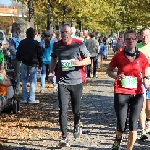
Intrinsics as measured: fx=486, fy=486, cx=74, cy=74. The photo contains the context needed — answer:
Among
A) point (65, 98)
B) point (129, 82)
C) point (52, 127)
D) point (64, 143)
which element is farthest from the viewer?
point (52, 127)

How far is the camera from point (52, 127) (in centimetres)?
966

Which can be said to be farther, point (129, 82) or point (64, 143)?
point (64, 143)

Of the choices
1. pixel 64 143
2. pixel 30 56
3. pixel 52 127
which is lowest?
pixel 52 127

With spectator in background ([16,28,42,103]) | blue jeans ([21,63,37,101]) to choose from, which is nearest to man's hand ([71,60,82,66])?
spectator in background ([16,28,42,103])

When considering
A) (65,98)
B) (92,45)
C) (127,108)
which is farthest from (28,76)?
(92,45)

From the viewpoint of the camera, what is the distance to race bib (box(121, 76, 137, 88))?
6.88 m

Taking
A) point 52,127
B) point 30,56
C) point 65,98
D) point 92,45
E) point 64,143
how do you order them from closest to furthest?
point 64,143, point 65,98, point 52,127, point 30,56, point 92,45

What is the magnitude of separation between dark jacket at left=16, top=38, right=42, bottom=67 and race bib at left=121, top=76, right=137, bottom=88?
579 cm

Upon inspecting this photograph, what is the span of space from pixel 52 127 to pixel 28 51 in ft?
10.7

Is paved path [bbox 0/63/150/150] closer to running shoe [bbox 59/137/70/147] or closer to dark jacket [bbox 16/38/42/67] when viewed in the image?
running shoe [bbox 59/137/70/147]

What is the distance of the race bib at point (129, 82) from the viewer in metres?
6.88

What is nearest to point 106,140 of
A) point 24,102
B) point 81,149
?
point 81,149

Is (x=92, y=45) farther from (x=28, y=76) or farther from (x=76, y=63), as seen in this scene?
(x=76, y=63)

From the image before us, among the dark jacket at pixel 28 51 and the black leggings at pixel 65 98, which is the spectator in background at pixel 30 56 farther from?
the black leggings at pixel 65 98
